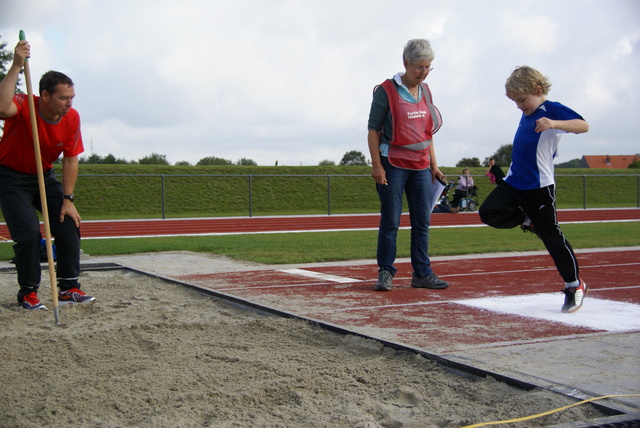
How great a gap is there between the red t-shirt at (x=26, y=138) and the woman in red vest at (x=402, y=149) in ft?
8.73

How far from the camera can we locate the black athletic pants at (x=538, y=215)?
5254 mm

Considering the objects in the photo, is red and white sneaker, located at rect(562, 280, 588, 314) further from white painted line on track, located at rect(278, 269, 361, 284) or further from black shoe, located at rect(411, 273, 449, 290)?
white painted line on track, located at rect(278, 269, 361, 284)

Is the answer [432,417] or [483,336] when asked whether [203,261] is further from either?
[432,417]

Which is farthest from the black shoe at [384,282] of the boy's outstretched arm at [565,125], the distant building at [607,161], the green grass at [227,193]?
the distant building at [607,161]

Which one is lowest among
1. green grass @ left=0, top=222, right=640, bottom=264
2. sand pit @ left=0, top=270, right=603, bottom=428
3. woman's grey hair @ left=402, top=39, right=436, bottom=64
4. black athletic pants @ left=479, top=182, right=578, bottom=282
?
sand pit @ left=0, top=270, right=603, bottom=428

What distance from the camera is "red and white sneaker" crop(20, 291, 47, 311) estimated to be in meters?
5.60

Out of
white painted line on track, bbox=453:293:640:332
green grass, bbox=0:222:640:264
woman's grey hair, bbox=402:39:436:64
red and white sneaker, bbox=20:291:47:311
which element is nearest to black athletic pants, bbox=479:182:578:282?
white painted line on track, bbox=453:293:640:332

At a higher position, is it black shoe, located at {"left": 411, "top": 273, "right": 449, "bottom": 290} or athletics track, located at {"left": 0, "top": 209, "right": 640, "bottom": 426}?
black shoe, located at {"left": 411, "top": 273, "right": 449, "bottom": 290}

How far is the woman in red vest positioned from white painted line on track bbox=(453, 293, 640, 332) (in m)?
0.92

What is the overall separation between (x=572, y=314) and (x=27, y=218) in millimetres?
4330

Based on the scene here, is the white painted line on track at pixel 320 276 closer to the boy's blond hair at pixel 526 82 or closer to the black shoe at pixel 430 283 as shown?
the black shoe at pixel 430 283

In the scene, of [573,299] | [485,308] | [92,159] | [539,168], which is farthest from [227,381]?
[92,159]

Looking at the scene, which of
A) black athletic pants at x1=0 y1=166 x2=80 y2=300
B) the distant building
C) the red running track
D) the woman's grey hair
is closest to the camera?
black athletic pants at x1=0 y1=166 x2=80 y2=300

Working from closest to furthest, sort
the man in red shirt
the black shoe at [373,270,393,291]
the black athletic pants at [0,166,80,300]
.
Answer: the man in red shirt < the black athletic pants at [0,166,80,300] < the black shoe at [373,270,393,291]
